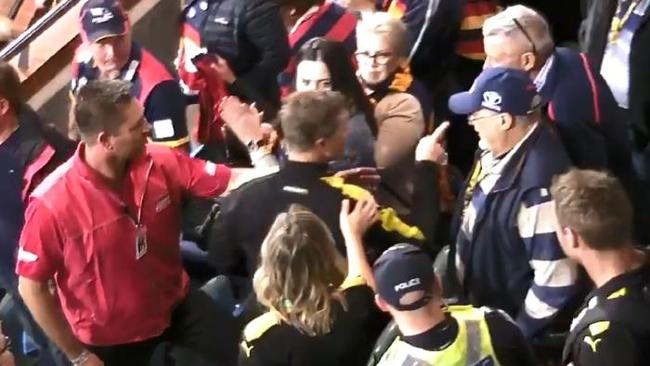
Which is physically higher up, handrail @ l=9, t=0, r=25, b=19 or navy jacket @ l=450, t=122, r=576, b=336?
navy jacket @ l=450, t=122, r=576, b=336

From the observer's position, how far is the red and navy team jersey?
4762mm

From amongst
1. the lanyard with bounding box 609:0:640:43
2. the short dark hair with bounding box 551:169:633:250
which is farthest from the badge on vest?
the lanyard with bounding box 609:0:640:43

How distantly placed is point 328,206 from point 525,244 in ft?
1.95

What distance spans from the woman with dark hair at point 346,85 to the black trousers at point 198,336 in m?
0.71

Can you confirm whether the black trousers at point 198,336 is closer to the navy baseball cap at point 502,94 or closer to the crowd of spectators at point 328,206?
the crowd of spectators at point 328,206

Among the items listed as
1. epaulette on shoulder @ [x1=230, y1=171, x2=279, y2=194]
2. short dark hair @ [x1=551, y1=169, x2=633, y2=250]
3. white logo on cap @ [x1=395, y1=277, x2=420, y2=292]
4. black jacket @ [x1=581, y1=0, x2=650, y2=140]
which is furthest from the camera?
black jacket @ [x1=581, y1=0, x2=650, y2=140]

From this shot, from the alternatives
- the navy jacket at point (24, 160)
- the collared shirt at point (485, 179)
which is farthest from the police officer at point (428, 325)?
the navy jacket at point (24, 160)

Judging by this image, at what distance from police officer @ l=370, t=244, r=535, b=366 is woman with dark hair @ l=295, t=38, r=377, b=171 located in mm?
1166

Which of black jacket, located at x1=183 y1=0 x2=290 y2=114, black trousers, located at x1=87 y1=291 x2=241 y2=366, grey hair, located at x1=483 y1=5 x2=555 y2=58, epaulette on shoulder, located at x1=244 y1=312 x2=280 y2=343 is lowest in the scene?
black trousers, located at x1=87 y1=291 x2=241 y2=366

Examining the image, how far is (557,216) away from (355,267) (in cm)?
61

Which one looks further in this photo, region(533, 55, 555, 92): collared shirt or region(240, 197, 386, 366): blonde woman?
region(533, 55, 555, 92): collared shirt

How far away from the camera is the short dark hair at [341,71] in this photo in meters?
→ 4.27

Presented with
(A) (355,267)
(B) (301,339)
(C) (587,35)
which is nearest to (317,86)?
(A) (355,267)

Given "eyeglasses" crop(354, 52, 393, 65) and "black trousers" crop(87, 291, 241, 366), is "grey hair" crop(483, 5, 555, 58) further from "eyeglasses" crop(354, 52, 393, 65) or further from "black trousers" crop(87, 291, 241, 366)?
"black trousers" crop(87, 291, 241, 366)
